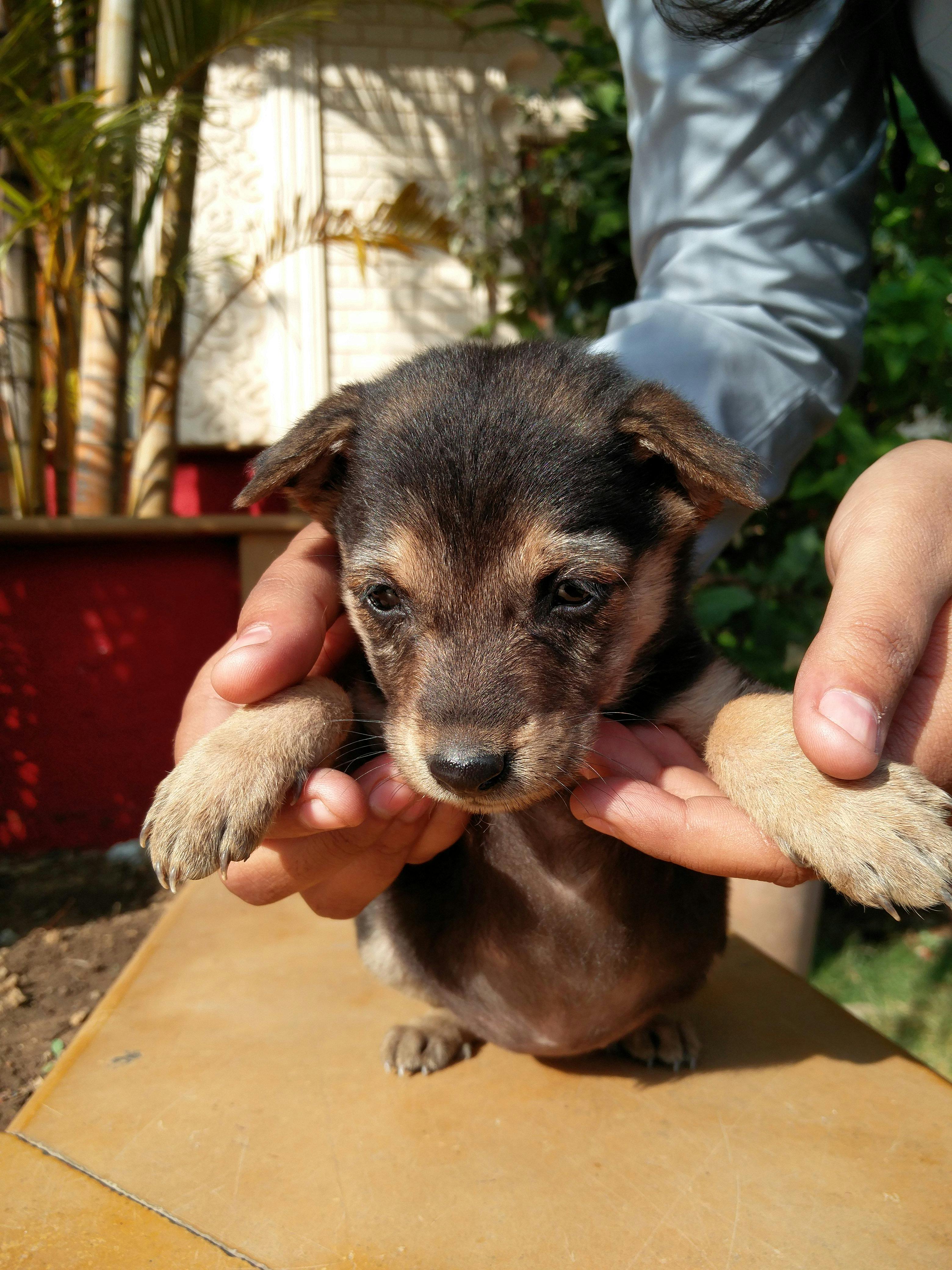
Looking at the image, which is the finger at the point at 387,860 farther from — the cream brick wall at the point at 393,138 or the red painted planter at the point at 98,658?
the cream brick wall at the point at 393,138

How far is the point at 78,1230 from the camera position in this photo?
1.92 meters

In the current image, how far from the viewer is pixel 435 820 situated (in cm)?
228

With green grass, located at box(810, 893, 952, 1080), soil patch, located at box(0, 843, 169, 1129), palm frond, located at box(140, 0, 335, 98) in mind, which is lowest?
green grass, located at box(810, 893, 952, 1080)

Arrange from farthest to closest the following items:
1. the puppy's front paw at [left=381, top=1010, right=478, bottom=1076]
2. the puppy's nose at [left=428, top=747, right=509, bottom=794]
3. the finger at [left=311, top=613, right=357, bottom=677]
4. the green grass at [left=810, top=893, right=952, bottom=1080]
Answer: the green grass at [left=810, top=893, right=952, bottom=1080]
the finger at [left=311, top=613, right=357, bottom=677]
the puppy's front paw at [left=381, top=1010, right=478, bottom=1076]
the puppy's nose at [left=428, top=747, right=509, bottom=794]

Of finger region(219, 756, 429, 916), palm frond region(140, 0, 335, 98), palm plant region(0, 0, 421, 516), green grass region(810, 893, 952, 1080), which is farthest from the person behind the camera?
palm frond region(140, 0, 335, 98)

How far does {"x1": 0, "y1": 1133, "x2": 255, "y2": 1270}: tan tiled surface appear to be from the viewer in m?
1.84

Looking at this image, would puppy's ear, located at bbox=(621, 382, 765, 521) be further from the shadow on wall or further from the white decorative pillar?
the white decorative pillar

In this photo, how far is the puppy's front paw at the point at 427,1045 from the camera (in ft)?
8.56

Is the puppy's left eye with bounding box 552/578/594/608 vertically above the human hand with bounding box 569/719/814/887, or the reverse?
the puppy's left eye with bounding box 552/578/594/608

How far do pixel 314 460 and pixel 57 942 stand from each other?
241 cm

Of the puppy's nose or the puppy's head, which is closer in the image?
the puppy's nose

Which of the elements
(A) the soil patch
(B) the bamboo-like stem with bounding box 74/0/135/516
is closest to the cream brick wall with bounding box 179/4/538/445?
(B) the bamboo-like stem with bounding box 74/0/135/516

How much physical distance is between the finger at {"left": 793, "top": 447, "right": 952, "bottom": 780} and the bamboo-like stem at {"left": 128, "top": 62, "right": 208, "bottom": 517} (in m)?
4.91

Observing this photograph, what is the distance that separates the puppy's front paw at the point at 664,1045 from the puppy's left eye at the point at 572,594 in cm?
123
